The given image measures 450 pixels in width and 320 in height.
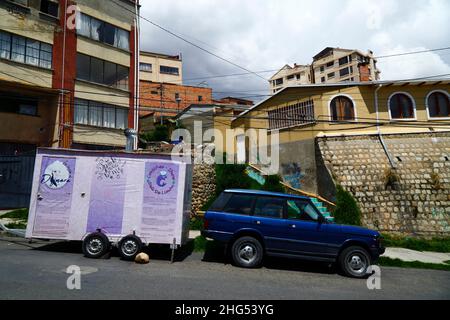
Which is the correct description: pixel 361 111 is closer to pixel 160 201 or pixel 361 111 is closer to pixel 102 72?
pixel 160 201

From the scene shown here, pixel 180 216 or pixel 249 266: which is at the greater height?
pixel 180 216

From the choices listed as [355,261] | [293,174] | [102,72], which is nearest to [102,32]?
[102,72]

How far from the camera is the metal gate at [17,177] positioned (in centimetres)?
1526

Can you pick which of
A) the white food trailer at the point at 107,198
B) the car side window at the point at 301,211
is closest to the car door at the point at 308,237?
the car side window at the point at 301,211

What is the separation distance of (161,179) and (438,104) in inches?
734

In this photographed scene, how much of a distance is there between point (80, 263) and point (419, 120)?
19523 millimetres

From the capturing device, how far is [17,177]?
50.4ft

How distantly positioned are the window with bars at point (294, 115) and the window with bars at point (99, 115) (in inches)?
455

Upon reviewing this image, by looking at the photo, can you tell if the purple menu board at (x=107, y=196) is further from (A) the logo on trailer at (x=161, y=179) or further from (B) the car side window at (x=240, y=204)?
(B) the car side window at (x=240, y=204)

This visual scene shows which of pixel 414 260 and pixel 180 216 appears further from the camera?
pixel 414 260

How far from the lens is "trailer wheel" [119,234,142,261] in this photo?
7453 mm

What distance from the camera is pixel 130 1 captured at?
23953 millimetres
